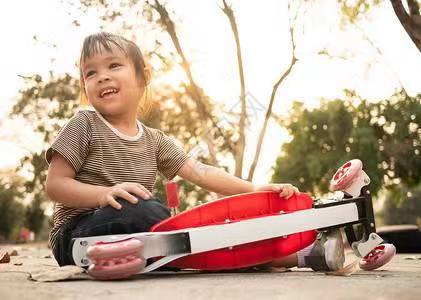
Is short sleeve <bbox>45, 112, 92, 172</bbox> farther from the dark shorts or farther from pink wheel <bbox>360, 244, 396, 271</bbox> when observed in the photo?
pink wheel <bbox>360, 244, 396, 271</bbox>

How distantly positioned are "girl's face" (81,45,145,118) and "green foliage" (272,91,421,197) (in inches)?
579

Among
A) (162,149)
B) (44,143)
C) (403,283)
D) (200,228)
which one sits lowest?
(403,283)

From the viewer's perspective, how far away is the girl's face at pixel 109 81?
2.28 metres

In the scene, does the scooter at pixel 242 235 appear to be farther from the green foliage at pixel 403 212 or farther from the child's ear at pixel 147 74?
the green foliage at pixel 403 212

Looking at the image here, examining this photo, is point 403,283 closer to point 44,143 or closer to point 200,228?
point 200,228

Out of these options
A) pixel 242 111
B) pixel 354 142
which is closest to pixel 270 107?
pixel 242 111

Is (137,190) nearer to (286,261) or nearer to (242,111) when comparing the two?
(286,261)

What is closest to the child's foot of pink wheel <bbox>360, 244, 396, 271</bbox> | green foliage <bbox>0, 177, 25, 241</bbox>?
pink wheel <bbox>360, 244, 396, 271</bbox>

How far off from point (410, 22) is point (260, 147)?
13.5 feet

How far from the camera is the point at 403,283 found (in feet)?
5.03

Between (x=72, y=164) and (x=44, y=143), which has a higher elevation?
(x=44, y=143)

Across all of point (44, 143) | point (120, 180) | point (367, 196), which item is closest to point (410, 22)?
point (367, 196)

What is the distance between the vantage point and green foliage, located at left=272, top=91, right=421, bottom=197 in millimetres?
17516

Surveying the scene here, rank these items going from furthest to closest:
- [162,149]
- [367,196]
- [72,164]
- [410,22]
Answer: [410,22], [162,149], [367,196], [72,164]
